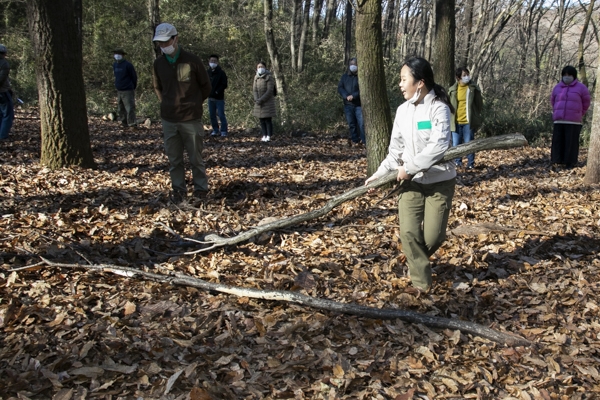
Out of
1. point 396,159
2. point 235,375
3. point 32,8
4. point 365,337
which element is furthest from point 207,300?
point 32,8

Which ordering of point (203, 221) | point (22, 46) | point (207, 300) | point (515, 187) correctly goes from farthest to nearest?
1. point (22, 46)
2. point (515, 187)
3. point (203, 221)
4. point (207, 300)

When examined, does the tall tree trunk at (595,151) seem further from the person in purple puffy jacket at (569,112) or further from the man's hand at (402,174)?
the man's hand at (402,174)

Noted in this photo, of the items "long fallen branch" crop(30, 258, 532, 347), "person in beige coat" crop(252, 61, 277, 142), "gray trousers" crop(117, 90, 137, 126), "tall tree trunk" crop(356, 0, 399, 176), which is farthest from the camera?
"gray trousers" crop(117, 90, 137, 126)

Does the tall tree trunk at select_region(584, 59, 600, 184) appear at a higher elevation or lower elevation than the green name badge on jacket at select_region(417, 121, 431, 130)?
lower

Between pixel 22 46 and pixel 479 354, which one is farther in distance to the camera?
pixel 22 46

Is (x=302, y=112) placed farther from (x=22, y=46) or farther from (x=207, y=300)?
(x=22, y=46)

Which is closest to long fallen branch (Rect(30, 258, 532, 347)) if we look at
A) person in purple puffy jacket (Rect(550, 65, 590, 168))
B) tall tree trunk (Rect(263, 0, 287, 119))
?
person in purple puffy jacket (Rect(550, 65, 590, 168))

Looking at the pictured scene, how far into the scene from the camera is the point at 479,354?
3621mm

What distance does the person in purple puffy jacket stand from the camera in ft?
32.0

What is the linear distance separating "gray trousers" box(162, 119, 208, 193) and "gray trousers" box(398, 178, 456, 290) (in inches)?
138

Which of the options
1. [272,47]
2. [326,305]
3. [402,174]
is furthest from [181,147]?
[272,47]

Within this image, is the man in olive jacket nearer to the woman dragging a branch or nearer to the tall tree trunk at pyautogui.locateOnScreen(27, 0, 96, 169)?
the tall tree trunk at pyautogui.locateOnScreen(27, 0, 96, 169)

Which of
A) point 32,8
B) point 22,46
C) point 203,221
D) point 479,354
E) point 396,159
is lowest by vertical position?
point 479,354

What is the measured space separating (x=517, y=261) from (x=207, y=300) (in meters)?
3.11
